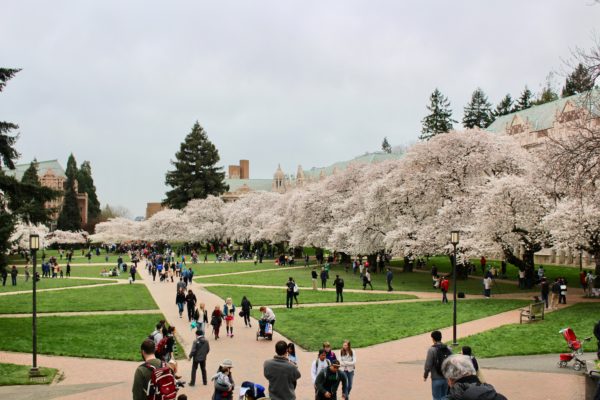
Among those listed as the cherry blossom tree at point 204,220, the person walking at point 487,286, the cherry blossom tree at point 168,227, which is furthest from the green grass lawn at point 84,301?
the cherry blossom tree at point 168,227

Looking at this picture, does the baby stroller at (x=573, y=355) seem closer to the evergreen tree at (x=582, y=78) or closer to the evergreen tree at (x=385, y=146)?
the evergreen tree at (x=582, y=78)

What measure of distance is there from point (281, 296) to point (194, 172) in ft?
269

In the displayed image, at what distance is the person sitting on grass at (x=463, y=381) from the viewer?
16.5 ft

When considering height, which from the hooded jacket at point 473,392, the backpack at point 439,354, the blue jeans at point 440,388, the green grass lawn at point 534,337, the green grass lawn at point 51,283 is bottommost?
the green grass lawn at point 51,283

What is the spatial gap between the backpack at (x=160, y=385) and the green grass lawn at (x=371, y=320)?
1237cm

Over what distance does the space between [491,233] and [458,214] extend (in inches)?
175

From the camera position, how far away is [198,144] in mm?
112438

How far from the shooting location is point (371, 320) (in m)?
24.4

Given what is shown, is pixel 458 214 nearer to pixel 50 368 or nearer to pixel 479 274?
pixel 479 274

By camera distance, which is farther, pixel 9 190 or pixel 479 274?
pixel 479 274

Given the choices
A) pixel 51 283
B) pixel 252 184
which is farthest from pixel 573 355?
pixel 252 184

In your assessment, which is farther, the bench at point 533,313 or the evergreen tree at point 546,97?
the evergreen tree at point 546,97

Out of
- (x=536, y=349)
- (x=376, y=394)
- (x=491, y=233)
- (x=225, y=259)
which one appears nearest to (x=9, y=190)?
(x=376, y=394)

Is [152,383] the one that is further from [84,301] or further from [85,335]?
[84,301]
